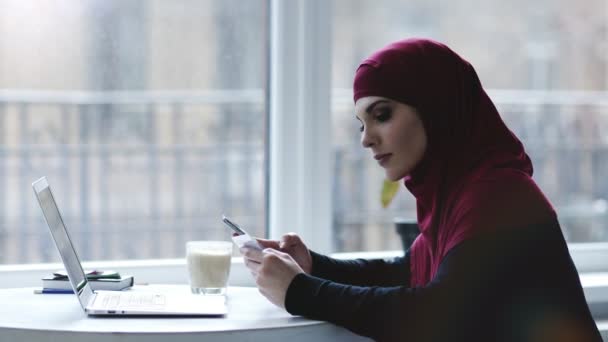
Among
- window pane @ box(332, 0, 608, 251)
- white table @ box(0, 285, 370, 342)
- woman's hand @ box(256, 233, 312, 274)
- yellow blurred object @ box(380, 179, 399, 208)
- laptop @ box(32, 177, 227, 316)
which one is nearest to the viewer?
white table @ box(0, 285, 370, 342)

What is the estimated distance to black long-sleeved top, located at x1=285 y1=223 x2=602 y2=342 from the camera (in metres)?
1.42

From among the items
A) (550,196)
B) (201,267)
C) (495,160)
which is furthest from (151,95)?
(550,196)

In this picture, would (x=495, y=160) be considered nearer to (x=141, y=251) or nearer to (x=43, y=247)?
(x=141, y=251)

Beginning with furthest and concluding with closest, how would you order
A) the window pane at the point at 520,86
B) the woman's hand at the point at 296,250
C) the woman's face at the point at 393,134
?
the window pane at the point at 520,86, the woman's hand at the point at 296,250, the woman's face at the point at 393,134

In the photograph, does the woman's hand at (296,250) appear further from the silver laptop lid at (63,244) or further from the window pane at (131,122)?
the window pane at (131,122)

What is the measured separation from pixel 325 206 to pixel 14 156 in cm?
78

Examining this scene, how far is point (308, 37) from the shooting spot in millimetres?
2246

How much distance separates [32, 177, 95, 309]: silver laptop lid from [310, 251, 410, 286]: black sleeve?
0.47m

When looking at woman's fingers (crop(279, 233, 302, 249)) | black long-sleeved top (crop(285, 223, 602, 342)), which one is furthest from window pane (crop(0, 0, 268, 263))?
black long-sleeved top (crop(285, 223, 602, 342))

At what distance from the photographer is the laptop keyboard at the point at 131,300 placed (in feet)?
5.09

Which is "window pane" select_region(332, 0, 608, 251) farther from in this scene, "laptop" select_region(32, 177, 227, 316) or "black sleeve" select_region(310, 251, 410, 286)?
"laptop" select_region(32, 177, 227, 316)

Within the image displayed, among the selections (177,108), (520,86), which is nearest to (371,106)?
(177,108)

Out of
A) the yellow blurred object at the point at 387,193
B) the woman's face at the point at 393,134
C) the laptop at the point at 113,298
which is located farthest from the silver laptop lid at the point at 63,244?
the yellow blurred object at the point at 387,193

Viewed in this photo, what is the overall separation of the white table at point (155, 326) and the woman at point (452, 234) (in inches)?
1.7
